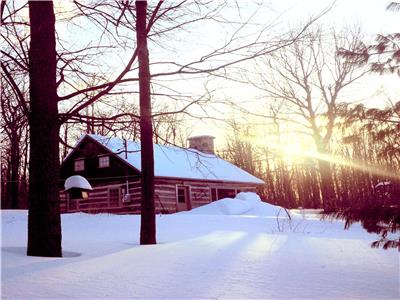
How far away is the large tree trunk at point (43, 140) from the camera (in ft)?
19.4

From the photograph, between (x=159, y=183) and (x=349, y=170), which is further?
(x=349, y=170)

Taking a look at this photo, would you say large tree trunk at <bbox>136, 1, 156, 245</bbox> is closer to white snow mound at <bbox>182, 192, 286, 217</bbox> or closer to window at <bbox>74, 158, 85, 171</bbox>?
white snow mound at <bbox>182, 192, 286, 217</bbox>

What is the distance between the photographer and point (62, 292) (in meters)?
3.57

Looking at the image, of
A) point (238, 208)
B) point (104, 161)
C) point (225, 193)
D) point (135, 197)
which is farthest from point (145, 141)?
point (225, 193)

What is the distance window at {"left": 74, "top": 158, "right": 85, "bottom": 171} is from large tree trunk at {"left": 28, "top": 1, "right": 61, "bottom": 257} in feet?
73.1

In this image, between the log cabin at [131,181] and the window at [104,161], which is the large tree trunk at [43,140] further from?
the window at [104,161]

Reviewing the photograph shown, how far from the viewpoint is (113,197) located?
85.7 ft

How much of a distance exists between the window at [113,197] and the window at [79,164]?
3142mm

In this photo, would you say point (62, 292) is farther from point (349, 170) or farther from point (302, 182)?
point (302, 182)

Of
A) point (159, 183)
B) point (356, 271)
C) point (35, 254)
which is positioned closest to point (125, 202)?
point (159, 183)

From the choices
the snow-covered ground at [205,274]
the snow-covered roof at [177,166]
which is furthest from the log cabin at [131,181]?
the snow-covered ground at [205,274]

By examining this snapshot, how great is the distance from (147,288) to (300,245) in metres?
4.98

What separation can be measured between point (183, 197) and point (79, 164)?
786cm

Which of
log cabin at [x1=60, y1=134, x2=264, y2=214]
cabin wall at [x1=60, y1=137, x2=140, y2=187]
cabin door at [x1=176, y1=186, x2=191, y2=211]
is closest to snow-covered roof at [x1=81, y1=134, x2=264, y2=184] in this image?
log cabin at [x1=60, y1=134, x2=264, y2=214]
